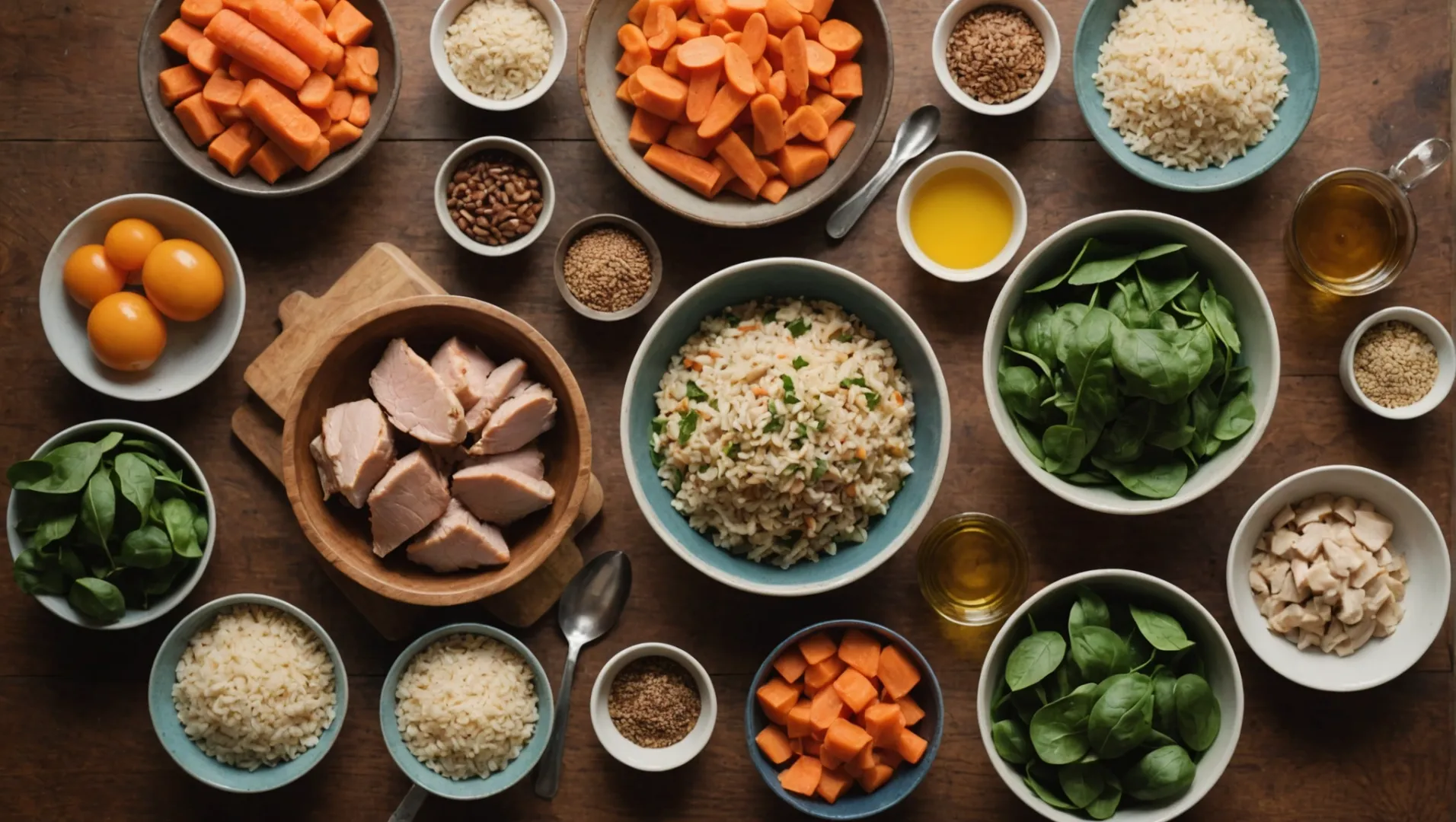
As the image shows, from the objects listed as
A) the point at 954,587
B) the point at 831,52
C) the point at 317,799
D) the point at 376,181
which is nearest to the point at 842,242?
the point at 831,52

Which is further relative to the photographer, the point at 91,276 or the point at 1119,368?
the point at 91,276

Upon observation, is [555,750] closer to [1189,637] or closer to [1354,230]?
[1189,637]

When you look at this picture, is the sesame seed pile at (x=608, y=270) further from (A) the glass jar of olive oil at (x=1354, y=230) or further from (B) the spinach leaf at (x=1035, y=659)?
(A) the glass jar of olive oil at (x=1354, y=230)

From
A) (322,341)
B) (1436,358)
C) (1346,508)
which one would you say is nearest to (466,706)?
(322,341)

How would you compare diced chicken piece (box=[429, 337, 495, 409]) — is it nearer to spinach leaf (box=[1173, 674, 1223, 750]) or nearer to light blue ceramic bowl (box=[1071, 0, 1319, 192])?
light blue ceramic bowl (box=[1071, 0, 1319, 192])

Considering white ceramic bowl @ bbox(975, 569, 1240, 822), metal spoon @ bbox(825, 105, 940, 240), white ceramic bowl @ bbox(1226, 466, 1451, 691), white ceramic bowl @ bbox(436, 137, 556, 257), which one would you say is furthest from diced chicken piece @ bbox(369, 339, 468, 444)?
white ceramic bowl @ bbox(1226, 466, 1451, 691)
